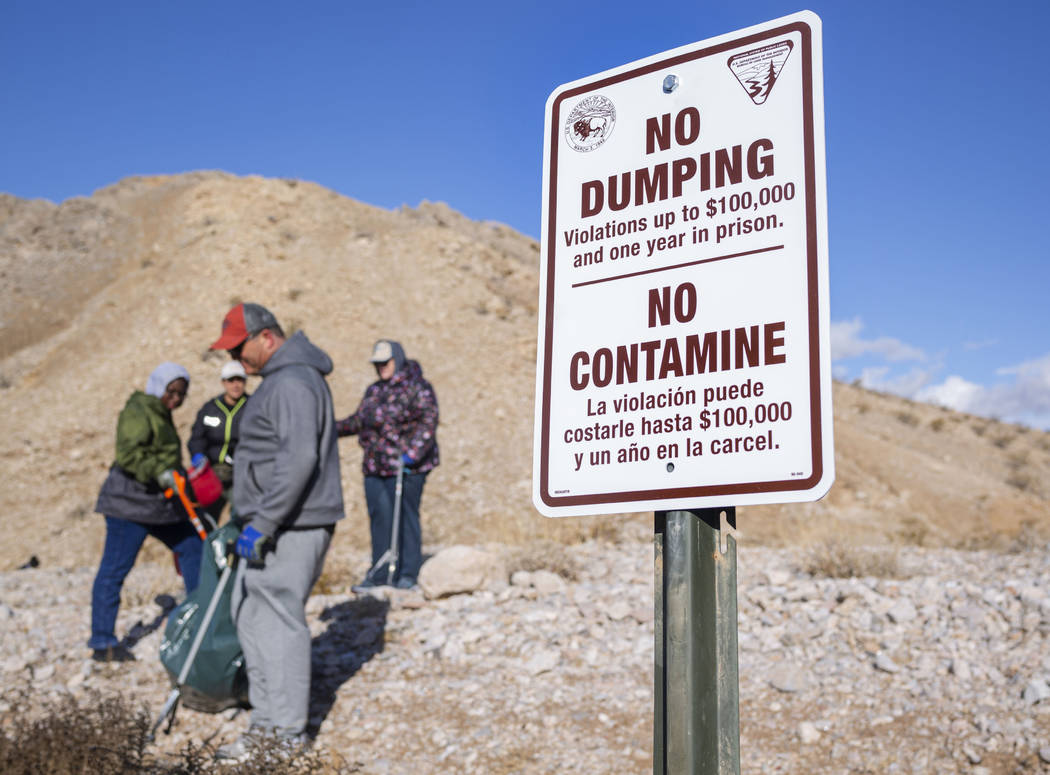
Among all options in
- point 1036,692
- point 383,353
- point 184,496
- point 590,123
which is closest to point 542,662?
point 1036,692

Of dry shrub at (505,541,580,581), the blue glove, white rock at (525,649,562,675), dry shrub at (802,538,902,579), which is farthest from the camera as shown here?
dry shrub at (505,541,580,581)

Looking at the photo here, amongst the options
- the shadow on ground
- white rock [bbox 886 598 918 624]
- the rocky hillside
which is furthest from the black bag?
white rock [bbox 886 598 918 624]

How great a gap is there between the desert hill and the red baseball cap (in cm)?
559

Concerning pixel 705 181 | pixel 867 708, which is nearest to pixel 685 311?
pixel 705 181

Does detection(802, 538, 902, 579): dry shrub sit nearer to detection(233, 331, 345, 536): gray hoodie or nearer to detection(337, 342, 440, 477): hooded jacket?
detection(337, 342, 440, 477): hooded jacket

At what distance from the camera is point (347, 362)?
758 inches

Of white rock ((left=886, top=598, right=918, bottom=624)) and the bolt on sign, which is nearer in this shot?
the bolt on sign

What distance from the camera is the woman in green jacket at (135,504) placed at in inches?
216

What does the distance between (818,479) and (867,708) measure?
11.9 ft

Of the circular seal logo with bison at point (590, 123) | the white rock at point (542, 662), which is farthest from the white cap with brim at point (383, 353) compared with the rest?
the circular seal logo with bison at point (590, 123)

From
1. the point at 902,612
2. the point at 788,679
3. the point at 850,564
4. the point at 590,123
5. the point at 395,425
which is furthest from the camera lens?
the point at 395,425

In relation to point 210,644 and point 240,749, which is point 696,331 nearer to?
point 240,749

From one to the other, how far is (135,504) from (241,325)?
2.41 meters

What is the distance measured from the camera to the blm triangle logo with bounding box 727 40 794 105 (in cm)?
155
